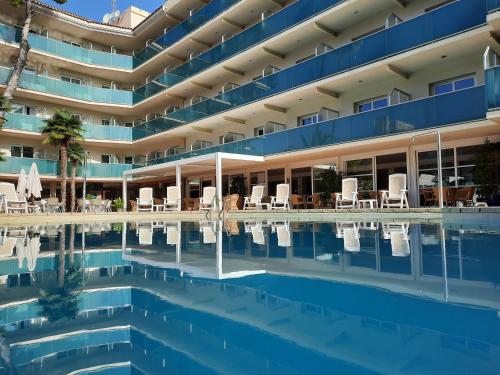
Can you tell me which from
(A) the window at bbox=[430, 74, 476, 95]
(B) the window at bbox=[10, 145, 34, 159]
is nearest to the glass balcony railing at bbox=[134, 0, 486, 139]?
(A) the window at bbox=[430, 74, 476, 95]

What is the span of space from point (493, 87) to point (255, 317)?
1339cm

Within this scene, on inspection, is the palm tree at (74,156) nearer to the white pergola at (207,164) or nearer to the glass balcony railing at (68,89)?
the white pergola at (207,164)

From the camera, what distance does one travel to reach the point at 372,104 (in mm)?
18844

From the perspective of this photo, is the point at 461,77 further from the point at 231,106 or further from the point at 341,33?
the point at 231,106

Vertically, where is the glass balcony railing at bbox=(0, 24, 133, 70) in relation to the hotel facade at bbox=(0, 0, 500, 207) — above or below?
above

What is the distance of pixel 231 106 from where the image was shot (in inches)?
934

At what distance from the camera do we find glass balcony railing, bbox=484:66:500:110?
1217cm

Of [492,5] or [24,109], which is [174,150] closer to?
[24,109]

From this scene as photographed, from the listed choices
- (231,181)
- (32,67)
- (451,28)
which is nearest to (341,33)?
(451,28)

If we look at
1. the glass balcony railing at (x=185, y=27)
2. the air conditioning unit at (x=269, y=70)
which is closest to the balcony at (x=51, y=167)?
the glass balcony railing at (x=185, y=27)

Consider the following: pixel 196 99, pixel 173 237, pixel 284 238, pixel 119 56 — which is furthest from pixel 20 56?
pixel 284 238

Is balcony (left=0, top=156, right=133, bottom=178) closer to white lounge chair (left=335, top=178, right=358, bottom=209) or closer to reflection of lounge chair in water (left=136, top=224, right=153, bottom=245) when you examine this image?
white lounge chair (left=335, top=178, right=358, bottom=209)

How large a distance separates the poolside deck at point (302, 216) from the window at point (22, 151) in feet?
42.8

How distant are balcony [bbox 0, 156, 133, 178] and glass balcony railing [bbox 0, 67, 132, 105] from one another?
209 inches
